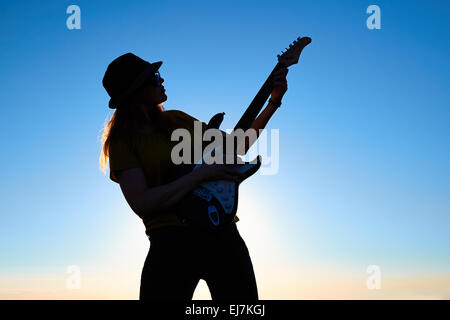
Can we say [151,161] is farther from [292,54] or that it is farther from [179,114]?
[292,54]

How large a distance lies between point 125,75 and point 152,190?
3.58ft

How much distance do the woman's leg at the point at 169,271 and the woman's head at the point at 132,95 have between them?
932mm

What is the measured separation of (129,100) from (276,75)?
1.41m

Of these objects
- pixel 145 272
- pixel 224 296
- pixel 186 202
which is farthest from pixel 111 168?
pixel 224 296

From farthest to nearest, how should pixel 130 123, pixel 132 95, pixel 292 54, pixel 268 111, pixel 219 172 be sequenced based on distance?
pixel 292 54 → pixel 268 111 → pixel 132 95 → pixel 130 123 → pixel 219 172

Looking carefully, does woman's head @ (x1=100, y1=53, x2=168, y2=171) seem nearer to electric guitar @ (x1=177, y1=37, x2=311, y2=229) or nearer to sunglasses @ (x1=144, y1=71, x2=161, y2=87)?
sunglasses @ (x1=144, y1=71, x2=161, y2=87)

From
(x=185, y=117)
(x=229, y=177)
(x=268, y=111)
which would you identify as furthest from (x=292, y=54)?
(x=229, y=177)

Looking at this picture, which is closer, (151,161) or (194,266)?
(194,266)

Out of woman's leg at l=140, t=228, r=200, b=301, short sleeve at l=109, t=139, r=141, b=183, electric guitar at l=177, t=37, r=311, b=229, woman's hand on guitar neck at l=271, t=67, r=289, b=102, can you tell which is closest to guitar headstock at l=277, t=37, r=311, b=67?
woman's hand on guitar neck at l=271, t=67, r=289, b=102

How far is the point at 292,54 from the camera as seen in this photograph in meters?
3.97

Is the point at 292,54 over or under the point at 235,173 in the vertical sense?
over

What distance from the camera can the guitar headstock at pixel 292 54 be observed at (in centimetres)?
393

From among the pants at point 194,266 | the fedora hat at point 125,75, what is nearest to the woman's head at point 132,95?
the fedora hat at point 125,75

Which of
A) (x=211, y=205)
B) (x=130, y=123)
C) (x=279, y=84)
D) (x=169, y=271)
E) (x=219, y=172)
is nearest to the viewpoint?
(x=169, y=271)
